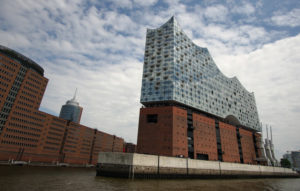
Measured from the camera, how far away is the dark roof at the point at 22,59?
100m

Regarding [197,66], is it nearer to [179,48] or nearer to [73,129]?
[179,48]

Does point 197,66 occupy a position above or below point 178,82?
above

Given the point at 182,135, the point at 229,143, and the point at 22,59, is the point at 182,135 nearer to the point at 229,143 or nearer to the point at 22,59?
the point at 229,143

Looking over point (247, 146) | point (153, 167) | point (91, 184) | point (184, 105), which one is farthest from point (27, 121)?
point (247, 146)

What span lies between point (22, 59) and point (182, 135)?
98.8 metres

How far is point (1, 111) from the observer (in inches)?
3674

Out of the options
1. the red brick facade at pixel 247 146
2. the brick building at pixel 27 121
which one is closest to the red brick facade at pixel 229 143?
the red brick facade at pixel 247 146

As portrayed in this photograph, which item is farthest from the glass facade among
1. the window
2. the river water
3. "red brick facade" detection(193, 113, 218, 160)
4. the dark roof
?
the dark roof

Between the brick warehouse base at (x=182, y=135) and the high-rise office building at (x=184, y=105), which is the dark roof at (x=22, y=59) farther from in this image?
the brick warehouse base at (x=182, y=135)

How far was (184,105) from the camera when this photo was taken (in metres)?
83.3

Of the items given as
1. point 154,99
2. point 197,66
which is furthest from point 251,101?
point 154,99

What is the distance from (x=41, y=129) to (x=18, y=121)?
52.3ft

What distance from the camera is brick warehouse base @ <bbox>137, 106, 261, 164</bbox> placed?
72.2 metres

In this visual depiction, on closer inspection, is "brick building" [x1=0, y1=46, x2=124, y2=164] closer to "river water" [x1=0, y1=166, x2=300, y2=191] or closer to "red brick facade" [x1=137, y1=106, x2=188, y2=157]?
"river water" [x1=0, y1=166, x2=300, y2=191]
